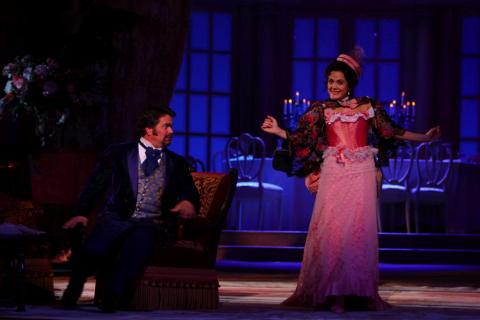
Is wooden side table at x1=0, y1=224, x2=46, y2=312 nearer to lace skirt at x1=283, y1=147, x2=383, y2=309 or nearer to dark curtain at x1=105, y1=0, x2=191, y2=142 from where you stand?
lace skirt at x1=283, y1=147, x2=383, y2=309

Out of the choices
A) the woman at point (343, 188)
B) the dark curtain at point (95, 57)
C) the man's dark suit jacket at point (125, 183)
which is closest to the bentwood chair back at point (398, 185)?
the dark curtain at point (95, 57)

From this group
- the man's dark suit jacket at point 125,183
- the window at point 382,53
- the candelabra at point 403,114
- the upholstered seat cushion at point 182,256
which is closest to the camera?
the man's dark suit jacket at point 125,183

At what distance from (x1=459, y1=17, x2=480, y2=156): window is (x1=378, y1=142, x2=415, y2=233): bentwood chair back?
3176 mm

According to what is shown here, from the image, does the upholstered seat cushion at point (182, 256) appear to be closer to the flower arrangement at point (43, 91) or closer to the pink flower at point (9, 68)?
the flower arrangement at point (43, 91)

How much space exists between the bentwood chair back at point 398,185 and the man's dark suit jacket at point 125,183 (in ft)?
14.2

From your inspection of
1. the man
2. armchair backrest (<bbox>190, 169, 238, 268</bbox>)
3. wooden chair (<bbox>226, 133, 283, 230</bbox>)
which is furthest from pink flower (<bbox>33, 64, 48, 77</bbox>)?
wooden chair (<bbox>226, 133, 283, 230</bbox>)

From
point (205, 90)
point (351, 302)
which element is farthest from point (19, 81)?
point (205, 90)

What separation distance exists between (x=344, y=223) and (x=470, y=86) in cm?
812

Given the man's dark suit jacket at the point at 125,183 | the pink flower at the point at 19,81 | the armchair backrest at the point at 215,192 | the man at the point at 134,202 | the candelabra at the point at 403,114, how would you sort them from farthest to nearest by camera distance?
1. the candelabra at the point at 403,114
2. the pink flower at the point at 19,81
3. the armchair backrest at the point at 215,192
4. the man's dark suit jacket at the point at 125,183
5. the man at the point at 134,202

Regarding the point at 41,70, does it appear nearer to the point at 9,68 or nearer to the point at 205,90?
the point at 9,68

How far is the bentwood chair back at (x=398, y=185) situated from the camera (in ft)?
27.1

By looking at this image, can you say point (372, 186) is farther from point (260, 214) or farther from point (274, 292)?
point (260, 214)

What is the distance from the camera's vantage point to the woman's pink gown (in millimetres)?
3996

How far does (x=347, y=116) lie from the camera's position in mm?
4113
